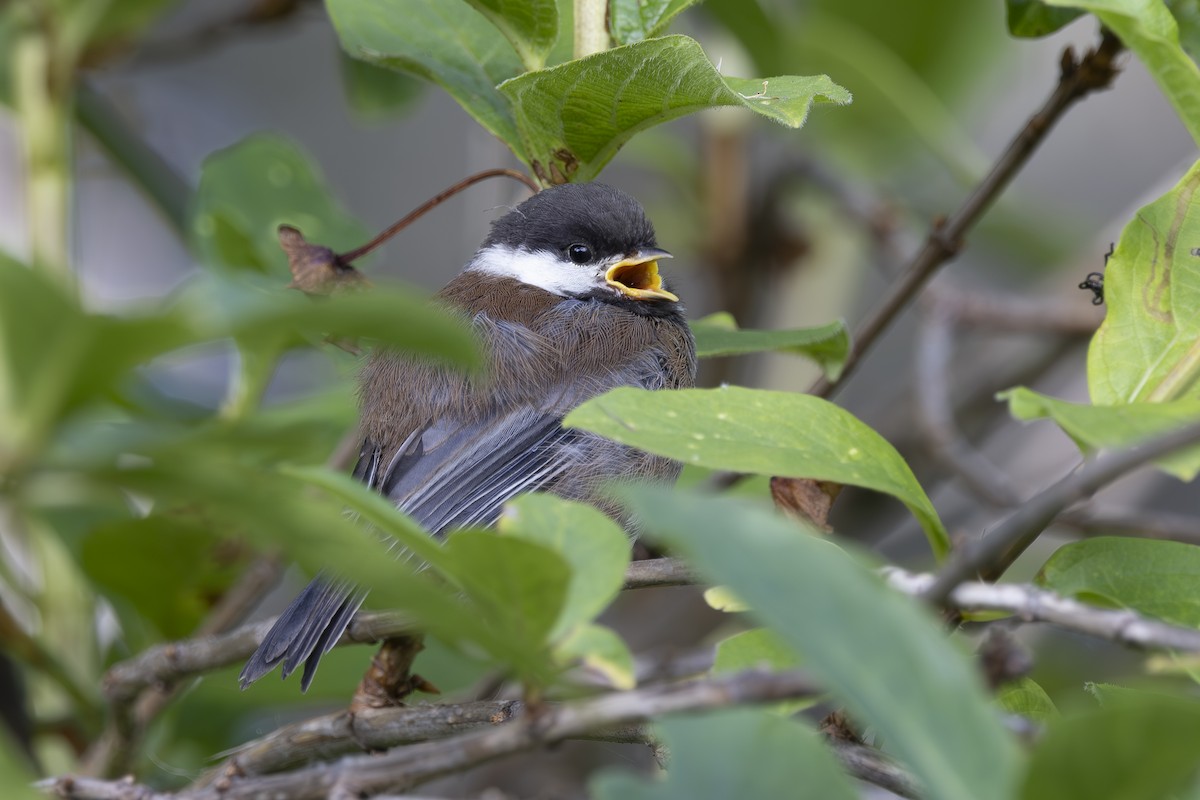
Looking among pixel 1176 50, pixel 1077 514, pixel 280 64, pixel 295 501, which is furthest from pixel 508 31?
pixel 280 64

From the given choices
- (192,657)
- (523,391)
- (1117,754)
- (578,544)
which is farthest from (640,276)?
(1117,754)

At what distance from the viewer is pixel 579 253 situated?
2.43 meters

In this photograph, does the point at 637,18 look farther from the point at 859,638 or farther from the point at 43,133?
the point at 43,133

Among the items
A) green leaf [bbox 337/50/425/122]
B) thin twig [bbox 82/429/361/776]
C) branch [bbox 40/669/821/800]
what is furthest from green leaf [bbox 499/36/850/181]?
green leaf [bbox 337/50/425/122]

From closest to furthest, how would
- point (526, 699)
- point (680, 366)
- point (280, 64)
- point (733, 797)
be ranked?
point (733, 797) → point (526, 699) → point (680, 366) → point (280, 64)

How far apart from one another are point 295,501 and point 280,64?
389 cm

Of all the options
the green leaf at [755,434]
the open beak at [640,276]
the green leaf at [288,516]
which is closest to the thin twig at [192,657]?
the green leaf at [755,434]

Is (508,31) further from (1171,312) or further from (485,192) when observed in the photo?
(485,192)

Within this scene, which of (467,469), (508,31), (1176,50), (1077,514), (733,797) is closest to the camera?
(733,797)

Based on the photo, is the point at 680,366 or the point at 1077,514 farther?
the point at 680,366

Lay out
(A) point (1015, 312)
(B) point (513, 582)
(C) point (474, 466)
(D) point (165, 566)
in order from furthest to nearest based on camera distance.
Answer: (A) point (1015, 312) → (C) point (474, 466) → (D) point (165, 566) → (B) point (513, 582)

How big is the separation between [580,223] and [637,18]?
3.22 feet

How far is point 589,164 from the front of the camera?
4.86 ft

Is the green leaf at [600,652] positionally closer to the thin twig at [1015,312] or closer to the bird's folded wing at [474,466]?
the bird's folded wing at [474,466]
